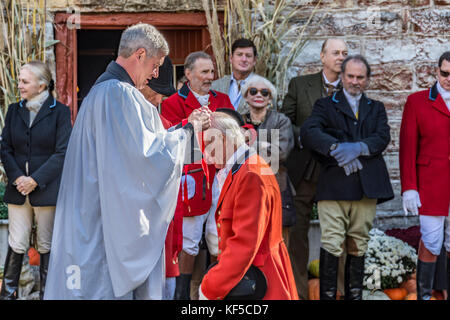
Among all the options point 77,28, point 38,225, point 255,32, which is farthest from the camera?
point 77,28

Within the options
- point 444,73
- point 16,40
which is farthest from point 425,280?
point 16,40

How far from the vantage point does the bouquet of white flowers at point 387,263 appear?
20.0 feet

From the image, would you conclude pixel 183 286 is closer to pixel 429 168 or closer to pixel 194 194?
pixel 194 194

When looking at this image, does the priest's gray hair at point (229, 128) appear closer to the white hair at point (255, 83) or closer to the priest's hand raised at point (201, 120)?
the priest's hand raised at point (201, 120)

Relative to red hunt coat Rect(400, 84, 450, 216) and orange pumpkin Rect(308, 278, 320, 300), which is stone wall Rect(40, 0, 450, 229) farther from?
red hunt coat Rect(400, 84, 450, 216)

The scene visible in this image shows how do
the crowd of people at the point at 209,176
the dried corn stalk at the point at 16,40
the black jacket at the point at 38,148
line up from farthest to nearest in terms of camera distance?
the dried corn stalk at the point at 16,40
the black jacket at the point at 38,148
the crowd of people at the point at 209,176

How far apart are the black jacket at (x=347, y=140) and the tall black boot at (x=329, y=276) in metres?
0.46

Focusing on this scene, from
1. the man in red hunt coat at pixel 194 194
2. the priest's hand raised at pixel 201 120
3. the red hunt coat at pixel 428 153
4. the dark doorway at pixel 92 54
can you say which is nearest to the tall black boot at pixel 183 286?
the man in red hunt coat at pixel 194 194

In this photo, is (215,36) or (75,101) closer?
(215,36)

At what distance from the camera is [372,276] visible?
20.1 feet

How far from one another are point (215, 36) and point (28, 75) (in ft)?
6.15

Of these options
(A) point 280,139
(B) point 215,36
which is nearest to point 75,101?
(B) point 215,36
